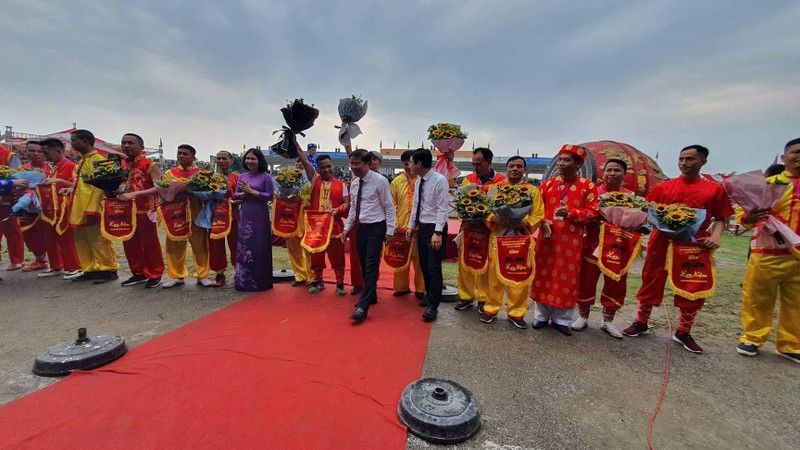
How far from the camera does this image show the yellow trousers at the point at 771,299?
116 inches

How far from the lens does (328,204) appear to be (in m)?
4.64

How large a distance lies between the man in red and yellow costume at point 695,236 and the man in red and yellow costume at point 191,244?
17.6 feet

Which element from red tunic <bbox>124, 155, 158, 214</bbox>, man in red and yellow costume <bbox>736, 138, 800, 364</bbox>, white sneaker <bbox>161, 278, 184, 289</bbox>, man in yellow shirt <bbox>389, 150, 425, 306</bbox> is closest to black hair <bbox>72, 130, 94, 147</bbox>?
red tunic <bbox>124, 155, 158, 214</bbox>

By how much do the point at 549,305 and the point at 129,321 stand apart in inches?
173

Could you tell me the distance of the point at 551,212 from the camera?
352cm

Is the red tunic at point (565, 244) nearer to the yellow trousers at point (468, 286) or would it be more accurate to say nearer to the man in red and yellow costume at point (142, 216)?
the yellow trousers at point (468, 286)

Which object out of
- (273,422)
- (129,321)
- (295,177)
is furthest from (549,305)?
(129,321)

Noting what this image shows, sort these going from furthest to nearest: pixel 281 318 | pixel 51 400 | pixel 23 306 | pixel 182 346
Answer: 1. pixel 23 306
2. pixel 281 318
3. pixel 182 346
4. pixel 51 400

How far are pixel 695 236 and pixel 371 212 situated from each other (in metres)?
3.15

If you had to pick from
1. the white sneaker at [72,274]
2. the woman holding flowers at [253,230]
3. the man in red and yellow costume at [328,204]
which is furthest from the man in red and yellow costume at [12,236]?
the man in red and yellow costume at [328,204]

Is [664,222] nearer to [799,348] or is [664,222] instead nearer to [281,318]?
[799,348]

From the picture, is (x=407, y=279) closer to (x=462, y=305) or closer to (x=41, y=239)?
(x=462, y=305)

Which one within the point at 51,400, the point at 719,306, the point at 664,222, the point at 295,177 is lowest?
the point at 719,306

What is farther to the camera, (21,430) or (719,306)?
(719,306)
